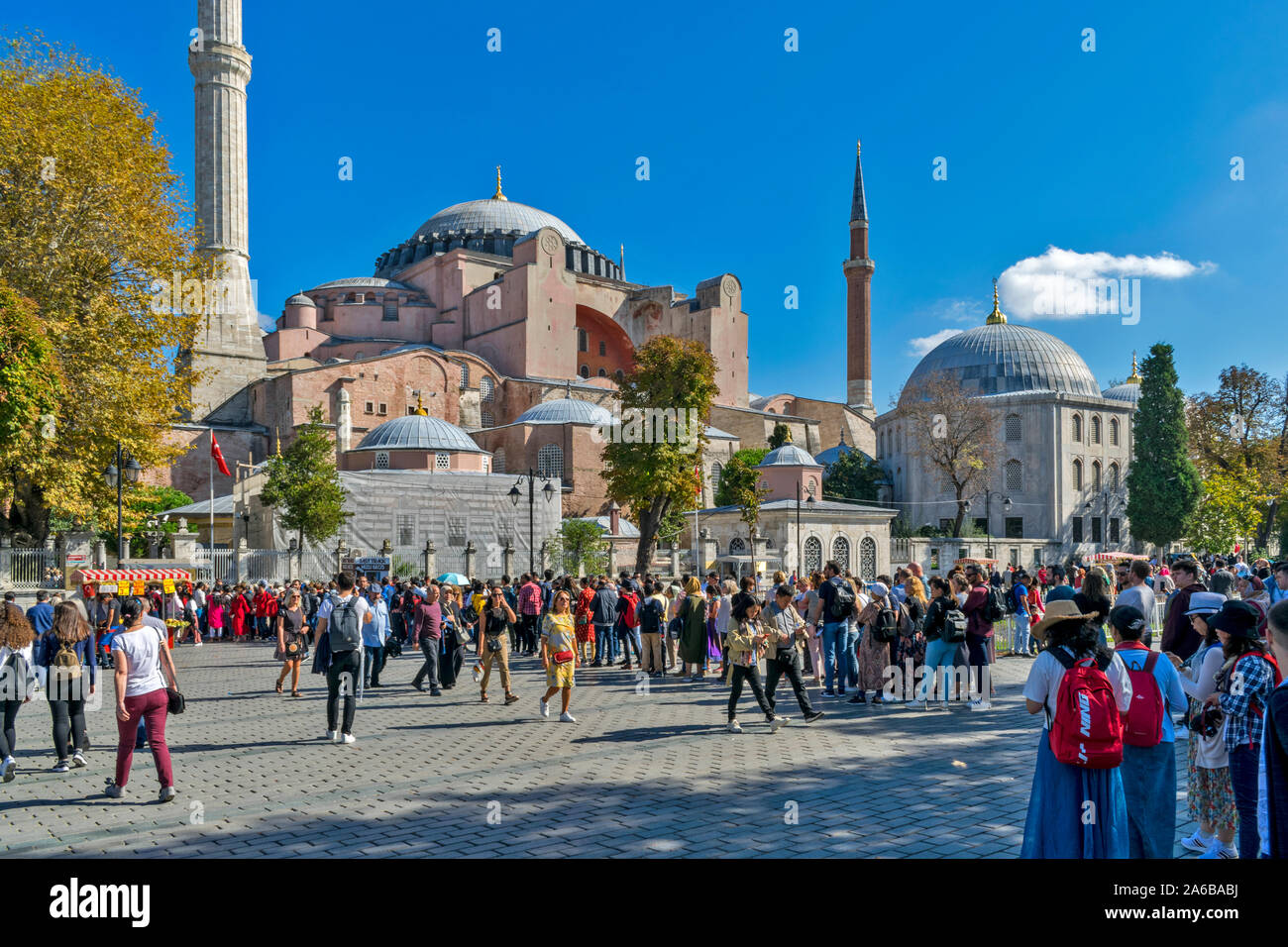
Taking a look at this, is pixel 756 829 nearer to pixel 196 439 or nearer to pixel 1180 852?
pixel 1180 852

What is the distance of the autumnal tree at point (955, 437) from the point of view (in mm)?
47406

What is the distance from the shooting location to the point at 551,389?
52312 mm

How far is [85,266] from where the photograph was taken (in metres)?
19.7

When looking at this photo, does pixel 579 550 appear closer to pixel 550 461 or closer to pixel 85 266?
pixel 550 461

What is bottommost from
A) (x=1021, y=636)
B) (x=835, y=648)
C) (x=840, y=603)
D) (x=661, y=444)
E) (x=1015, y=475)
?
(x=1021, y=636)

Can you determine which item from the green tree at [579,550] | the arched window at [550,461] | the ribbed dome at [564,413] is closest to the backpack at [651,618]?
the green tree at [579,550]

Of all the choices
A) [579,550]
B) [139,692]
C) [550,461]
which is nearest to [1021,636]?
[139,692]

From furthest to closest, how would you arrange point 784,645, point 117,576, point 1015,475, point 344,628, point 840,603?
point 1015,475, point 117,576, point 840,603, point 784,645, point 344,628

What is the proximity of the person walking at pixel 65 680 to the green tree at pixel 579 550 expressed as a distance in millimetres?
25089

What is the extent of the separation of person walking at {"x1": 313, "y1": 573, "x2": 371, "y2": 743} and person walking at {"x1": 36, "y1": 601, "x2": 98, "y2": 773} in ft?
6.48

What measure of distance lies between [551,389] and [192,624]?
3107 cm

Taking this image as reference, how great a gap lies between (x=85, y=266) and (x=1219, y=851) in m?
21.5

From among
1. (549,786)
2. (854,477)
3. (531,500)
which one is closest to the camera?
(549,786)
